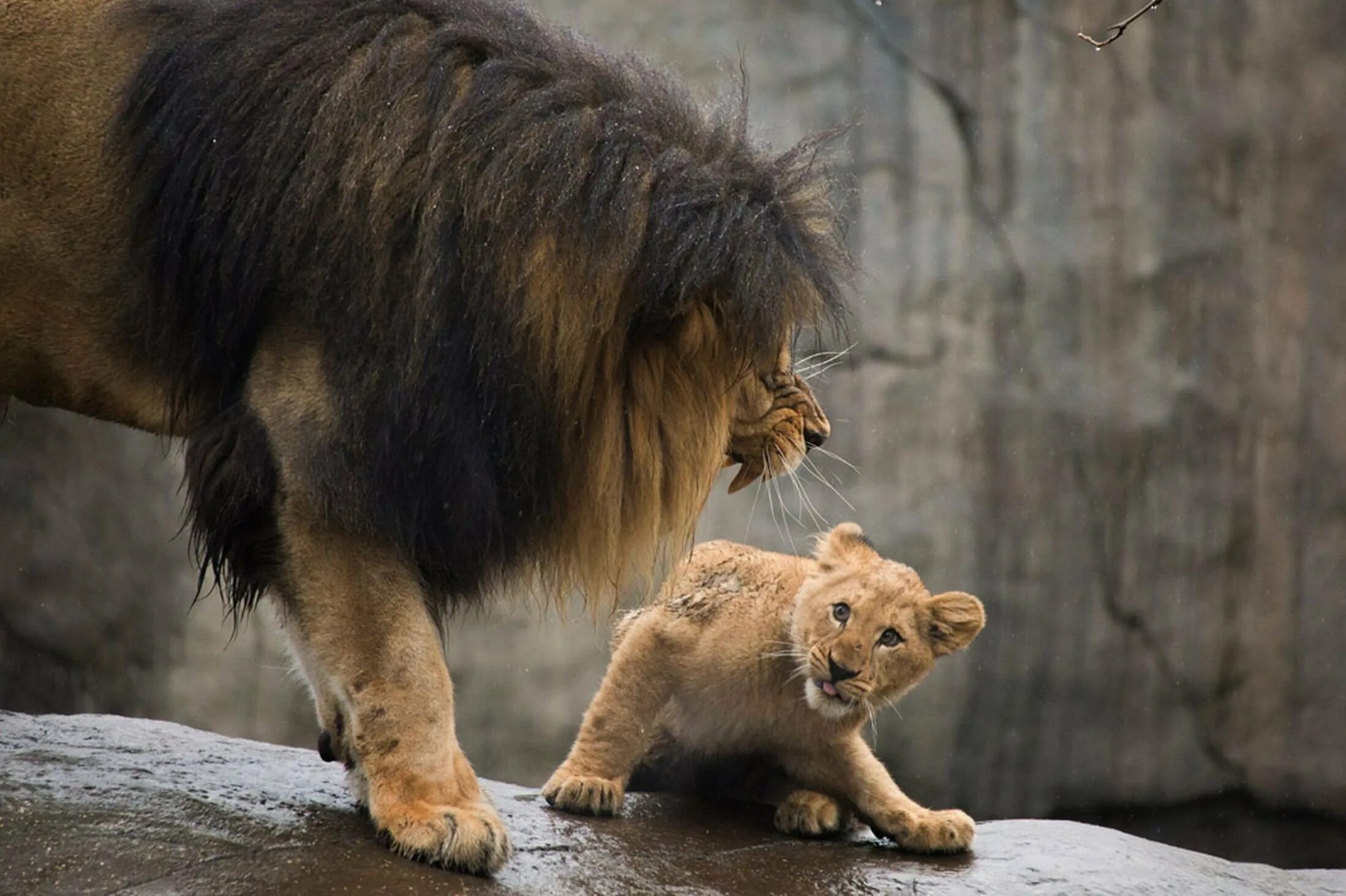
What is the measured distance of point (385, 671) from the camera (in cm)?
318

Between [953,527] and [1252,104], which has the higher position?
[1252,104]

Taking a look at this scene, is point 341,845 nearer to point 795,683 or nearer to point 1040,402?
point 795,683

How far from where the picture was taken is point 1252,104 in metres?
6.86

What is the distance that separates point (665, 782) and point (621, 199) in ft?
5.76

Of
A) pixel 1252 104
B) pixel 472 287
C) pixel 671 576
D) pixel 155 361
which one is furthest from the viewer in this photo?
pixel 1252 104

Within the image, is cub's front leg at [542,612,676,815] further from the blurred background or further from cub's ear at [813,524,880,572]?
the blurred background

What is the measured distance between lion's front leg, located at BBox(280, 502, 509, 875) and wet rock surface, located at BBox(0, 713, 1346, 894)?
106 mm

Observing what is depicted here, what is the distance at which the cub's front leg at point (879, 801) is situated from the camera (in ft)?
12.7

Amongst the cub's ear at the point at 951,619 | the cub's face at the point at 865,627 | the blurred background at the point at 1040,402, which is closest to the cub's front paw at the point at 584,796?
the cub's face at the point at 865,627

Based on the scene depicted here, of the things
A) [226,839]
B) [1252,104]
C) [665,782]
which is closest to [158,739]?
[226,839]

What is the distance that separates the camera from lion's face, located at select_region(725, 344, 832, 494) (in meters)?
3.53

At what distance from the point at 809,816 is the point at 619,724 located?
50cm

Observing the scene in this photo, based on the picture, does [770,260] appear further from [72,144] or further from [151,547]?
[151,547]

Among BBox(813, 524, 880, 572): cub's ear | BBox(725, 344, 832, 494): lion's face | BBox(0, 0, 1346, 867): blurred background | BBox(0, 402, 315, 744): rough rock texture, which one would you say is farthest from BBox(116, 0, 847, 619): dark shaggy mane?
BBox(0, 402, 315, 744): rough rock texture
